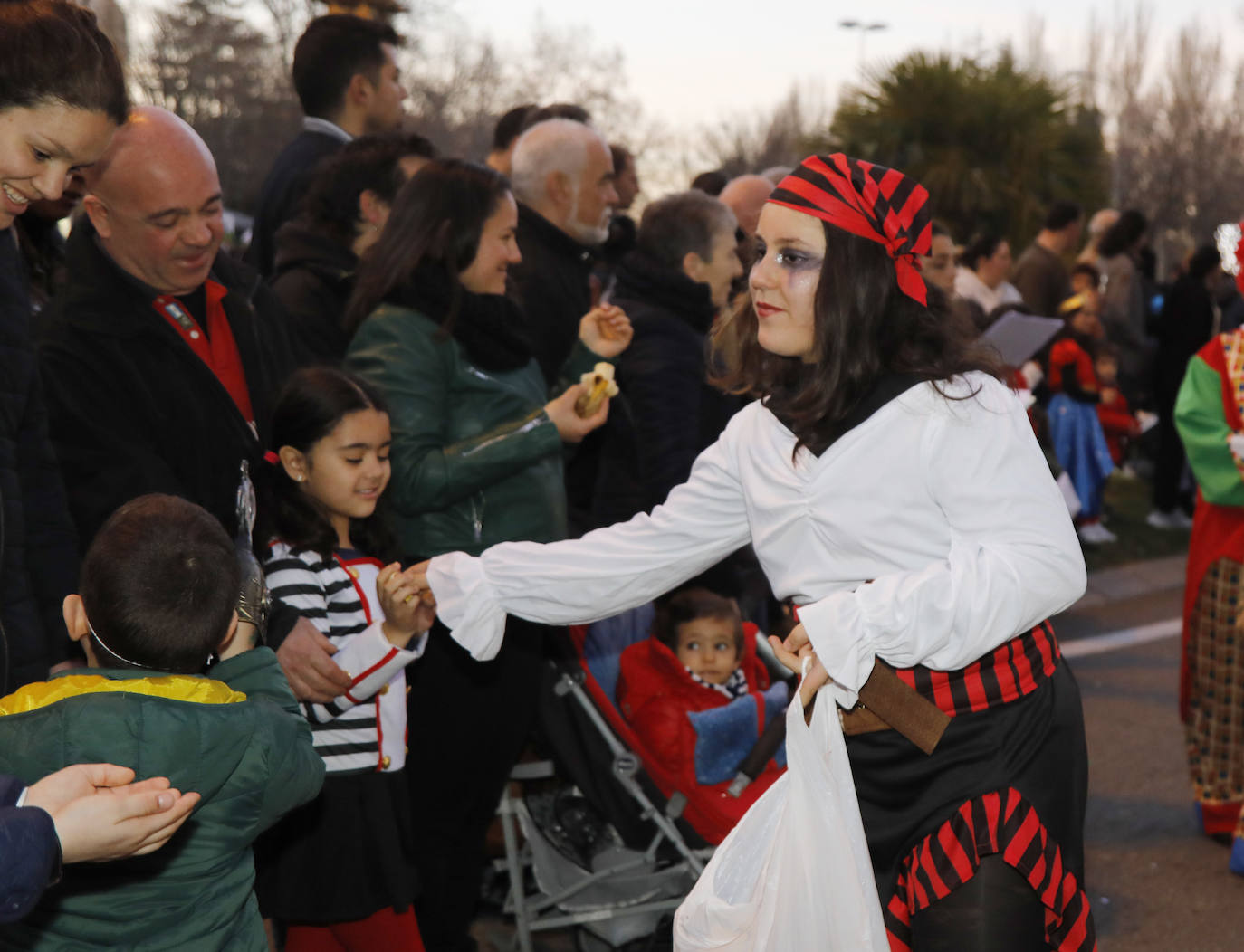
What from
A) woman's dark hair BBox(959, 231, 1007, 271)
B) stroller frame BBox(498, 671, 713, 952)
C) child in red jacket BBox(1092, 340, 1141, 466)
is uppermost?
→ woman's dark hair BBox(959, 231, 1007, 271)

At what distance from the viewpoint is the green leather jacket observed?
3844 millimetres

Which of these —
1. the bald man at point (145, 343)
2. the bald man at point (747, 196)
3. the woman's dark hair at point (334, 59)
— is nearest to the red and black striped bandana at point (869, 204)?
the bald man at point (145, 343)

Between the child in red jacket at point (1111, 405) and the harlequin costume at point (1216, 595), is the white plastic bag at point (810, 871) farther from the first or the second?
the child in red jacket at point (1111, 405)

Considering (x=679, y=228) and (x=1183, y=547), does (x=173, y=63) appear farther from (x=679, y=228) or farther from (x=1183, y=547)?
(x=679, y=228)

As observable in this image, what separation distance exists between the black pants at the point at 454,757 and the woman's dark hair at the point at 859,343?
1446 millimetres

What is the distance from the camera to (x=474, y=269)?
4.02 metres

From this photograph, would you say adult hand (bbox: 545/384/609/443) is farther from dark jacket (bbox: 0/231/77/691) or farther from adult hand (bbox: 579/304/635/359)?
dark jacket (bbox: 0/231/77/691)

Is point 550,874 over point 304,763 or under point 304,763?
under

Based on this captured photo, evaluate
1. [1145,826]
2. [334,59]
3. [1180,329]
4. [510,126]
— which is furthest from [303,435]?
[1180,329]

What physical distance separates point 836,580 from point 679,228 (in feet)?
9.55

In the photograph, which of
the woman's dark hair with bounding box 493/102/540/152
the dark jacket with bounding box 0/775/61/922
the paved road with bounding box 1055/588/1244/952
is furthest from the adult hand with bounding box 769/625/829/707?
the woman's dark hair with bounding box 493/102/540/152

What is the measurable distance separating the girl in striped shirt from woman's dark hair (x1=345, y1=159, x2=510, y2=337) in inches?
18.3

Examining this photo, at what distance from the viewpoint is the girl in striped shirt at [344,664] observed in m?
3.29

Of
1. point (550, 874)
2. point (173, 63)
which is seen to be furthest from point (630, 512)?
Answer: point (173, 63)
